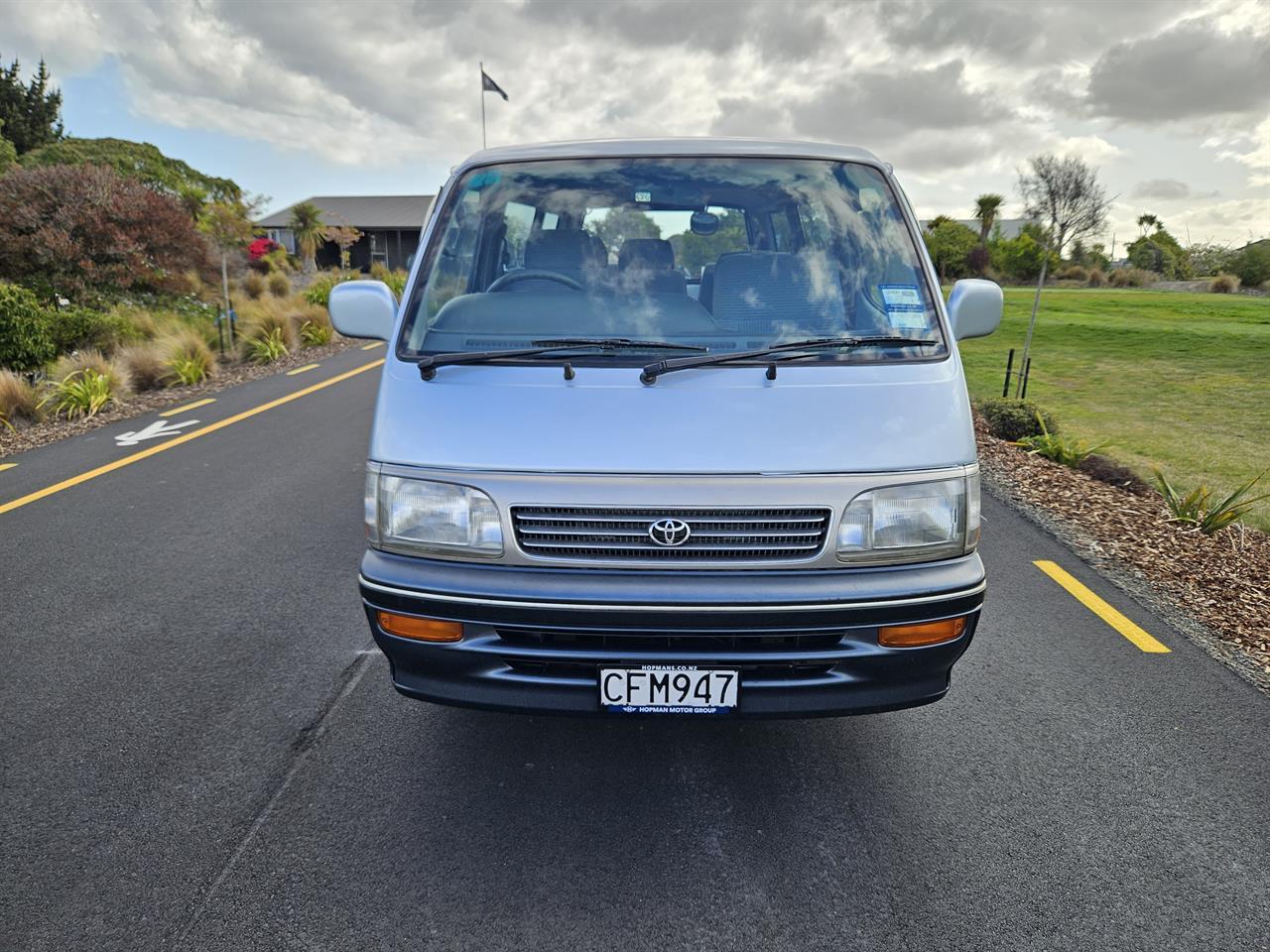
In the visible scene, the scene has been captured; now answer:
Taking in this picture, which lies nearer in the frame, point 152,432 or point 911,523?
point 911,523

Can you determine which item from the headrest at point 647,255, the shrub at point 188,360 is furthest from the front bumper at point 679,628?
the shrub at point 188,360

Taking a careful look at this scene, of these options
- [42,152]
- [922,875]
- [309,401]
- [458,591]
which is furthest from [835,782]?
[42,152]

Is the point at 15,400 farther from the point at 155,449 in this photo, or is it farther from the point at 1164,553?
the point at 1164,553

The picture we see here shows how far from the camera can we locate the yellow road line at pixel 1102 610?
398 cm

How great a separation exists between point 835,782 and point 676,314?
5.59 ft

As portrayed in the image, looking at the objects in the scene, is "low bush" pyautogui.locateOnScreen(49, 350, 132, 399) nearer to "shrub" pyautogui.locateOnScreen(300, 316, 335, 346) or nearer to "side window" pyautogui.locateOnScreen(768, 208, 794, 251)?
"shrub" pyautogui.locateOnScreen(300, 316, 335, 346)

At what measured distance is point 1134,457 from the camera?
790 cm

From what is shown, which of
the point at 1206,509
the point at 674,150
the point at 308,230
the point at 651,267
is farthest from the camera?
the point at 308,230

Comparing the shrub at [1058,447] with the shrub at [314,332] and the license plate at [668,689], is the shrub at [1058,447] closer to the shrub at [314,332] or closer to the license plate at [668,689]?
the license plate at [668,689]

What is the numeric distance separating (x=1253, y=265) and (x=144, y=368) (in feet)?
121

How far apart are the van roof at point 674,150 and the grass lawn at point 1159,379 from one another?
446 cm

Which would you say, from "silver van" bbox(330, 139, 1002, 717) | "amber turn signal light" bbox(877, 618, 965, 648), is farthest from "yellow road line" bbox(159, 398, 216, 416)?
"amber turn signal light" bbox(877, 618, 965, 648)

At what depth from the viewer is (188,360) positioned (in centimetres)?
1142

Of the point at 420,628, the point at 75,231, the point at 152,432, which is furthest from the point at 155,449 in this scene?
the point at 75,231
